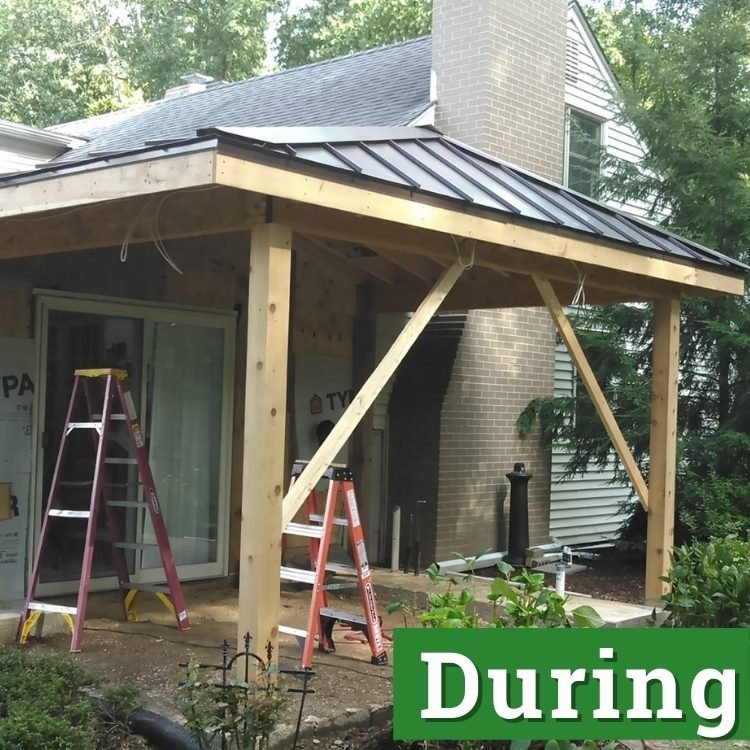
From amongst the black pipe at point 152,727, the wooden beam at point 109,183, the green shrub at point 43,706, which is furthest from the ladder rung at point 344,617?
the wooden beam at point 109,183

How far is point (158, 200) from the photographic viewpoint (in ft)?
17.2

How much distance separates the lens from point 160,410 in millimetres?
7715

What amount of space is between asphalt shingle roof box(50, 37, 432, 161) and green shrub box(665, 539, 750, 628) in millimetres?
5129

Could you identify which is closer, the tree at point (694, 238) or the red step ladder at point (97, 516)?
the red step ladder at point (97, 516)

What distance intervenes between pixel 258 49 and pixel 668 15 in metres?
20.7

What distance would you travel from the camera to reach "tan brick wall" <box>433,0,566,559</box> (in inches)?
373

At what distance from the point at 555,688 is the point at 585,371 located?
3.47 meters

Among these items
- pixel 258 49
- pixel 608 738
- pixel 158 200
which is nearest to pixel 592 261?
pixel 158 200

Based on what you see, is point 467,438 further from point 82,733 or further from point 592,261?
point 82,733

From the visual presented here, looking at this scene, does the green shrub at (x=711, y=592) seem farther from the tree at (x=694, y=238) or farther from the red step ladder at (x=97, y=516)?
the red step ladder at (x=97, y=516)

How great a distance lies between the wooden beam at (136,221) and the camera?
4.95 metres

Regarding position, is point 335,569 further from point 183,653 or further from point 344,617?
point 183,653

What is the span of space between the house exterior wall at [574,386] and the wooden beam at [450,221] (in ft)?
12.1

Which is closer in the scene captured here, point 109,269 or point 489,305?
point 109,269
